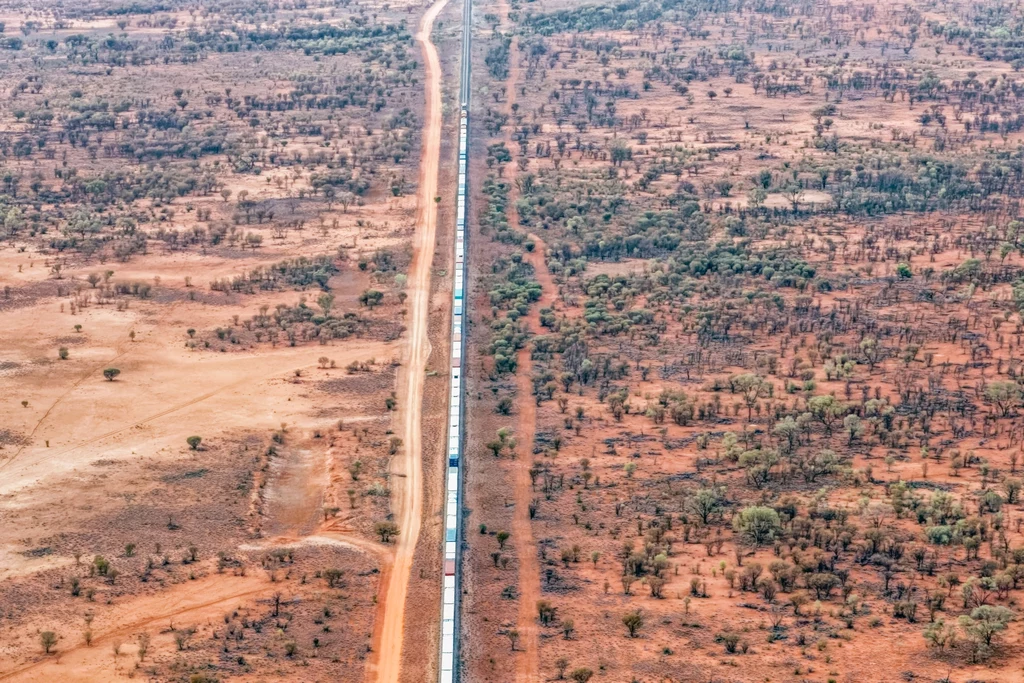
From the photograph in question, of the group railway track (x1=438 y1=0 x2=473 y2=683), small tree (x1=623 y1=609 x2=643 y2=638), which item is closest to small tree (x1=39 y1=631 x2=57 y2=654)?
railway track (x1=438 y1=0 x2=473 y2=683)

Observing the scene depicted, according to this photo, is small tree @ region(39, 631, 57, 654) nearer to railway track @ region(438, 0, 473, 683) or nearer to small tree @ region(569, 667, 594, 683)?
railway track @ region(438, 0, 473, 683)

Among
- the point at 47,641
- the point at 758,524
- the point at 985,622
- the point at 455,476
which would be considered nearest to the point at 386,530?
the point at 455,476

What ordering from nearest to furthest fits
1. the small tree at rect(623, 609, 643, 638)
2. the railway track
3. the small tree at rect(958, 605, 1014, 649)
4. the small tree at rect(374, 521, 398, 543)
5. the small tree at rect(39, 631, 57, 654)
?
1. the small tree at rect(958, 605, 1014, 649)
2. the railway track
3. the small tree at rect(39, 631, 57, 654)
4. the small tree at rect(623, 609, 643, 638)
5. the small tree at rect(374, 521, 398, 543)

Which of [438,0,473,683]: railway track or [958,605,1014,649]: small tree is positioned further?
[438,0,473,683]: railway track

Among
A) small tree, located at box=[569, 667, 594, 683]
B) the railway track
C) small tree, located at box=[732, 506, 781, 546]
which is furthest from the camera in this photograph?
small tree, located at box=[732, 506, 781, 546]

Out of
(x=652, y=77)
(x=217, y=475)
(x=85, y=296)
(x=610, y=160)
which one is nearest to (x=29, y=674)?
(x=217, y=475)

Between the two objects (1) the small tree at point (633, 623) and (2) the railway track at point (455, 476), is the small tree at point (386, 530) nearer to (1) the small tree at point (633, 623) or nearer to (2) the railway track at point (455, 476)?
(2) the railway track at point (455, 476)

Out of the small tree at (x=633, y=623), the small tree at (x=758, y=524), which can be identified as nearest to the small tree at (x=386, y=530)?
the small tree at (x=633, y=623)
